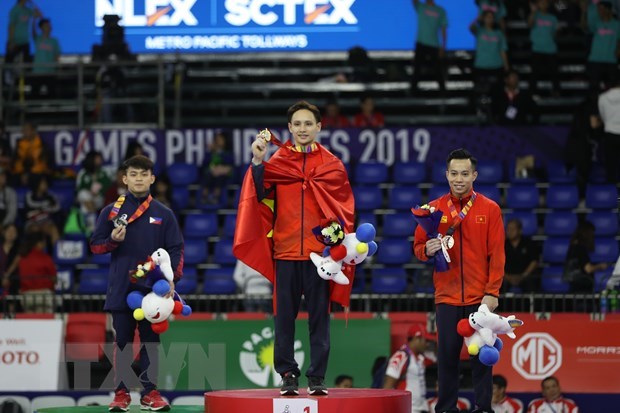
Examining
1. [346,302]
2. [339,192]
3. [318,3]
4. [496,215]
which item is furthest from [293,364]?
[318,3]

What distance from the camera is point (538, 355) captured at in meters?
14.4

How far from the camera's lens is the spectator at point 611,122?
17.8 metres

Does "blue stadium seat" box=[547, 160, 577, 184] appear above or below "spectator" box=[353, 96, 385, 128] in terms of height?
below

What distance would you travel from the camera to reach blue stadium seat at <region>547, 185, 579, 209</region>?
714 inches

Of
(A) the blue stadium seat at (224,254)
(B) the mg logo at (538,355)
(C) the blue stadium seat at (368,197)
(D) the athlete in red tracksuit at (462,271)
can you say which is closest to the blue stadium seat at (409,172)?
(C) the blue stadium seat at (368,197)

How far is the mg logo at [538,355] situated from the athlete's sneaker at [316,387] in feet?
17.8

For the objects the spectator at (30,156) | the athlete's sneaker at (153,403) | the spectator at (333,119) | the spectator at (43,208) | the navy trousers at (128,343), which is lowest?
the athlete's sneaker at (153,403)

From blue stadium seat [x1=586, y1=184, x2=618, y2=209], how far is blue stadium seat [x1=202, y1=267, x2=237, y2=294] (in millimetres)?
4902

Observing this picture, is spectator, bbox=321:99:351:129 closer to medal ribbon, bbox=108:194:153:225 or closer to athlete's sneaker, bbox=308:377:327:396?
medal ribbon, bbox=108:194:153:225

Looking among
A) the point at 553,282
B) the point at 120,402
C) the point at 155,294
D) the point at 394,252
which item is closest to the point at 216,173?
the point at 394,252

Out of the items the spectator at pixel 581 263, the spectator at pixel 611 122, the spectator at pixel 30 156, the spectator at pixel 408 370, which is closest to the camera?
the spectator at pixel 408 370

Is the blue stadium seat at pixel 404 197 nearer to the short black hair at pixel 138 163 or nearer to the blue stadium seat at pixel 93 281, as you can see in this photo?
the blue stadium seat at pixel 93 281

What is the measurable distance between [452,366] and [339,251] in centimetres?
131

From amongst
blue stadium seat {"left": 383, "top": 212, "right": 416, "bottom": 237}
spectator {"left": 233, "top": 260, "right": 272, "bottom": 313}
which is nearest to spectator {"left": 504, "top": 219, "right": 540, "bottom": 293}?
blue stadium seat {"left": 383, "top": 212, "right": 416, "bottom": 237}
